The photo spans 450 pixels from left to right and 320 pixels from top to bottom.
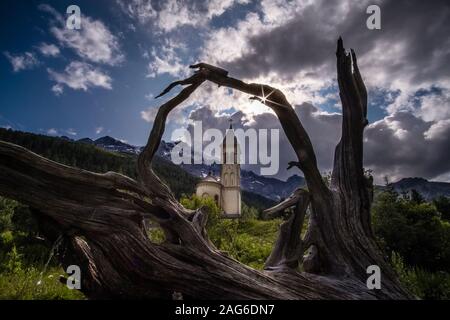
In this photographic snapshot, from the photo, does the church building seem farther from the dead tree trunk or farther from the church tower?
the dead tree trunk

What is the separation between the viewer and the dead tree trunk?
15.4ft

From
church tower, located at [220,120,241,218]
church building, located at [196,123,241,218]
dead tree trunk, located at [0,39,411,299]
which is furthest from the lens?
church tower, located at [220,120,241,218]

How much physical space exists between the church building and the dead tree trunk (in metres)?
72.3

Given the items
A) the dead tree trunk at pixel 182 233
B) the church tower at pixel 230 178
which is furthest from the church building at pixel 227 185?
the dead tree trunk at pixel 182 233

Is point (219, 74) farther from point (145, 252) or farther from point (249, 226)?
point (249, 226)

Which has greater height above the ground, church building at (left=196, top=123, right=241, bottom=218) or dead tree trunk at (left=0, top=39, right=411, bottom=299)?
church building at (left=196, top=123, right=241, bottom=218)

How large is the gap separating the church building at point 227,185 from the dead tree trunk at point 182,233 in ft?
237

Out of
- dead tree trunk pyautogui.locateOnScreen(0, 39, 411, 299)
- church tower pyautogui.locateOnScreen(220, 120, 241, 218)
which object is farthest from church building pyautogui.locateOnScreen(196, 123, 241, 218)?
dead tree trunk pyautogui.locateOnScreen(0, 39, 411, 299)

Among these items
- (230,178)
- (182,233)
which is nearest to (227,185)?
(230,178)

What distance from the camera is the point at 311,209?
6.39 metres

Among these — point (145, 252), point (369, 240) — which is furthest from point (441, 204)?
point (145, 252)

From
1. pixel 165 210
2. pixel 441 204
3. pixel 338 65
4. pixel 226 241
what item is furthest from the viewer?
pixel 441 204

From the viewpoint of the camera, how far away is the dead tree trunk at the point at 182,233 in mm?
4691
